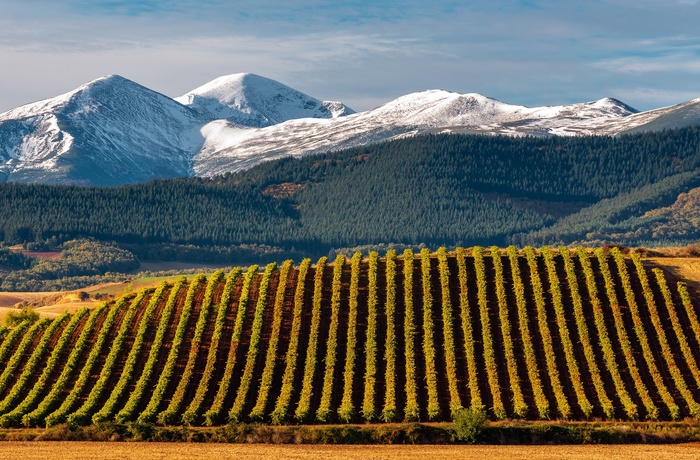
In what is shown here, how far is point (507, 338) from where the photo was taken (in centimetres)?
9819

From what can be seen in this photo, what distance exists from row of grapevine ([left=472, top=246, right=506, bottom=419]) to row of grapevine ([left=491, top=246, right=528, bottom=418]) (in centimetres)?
105

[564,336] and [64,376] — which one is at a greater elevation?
[564,336]

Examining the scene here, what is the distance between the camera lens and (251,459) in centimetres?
7162

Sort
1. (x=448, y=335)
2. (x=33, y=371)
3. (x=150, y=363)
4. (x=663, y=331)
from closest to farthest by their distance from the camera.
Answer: (x=150, y=363)
(x=663, y=331)
(x=448, y=335)
(x=33, y=371)

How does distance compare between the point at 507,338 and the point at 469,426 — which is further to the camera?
the point at 507,338

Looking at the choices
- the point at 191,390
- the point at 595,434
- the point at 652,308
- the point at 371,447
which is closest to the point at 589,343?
the point at 652,308

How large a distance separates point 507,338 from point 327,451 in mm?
27825

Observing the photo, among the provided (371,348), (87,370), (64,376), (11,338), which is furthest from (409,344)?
(11,338)

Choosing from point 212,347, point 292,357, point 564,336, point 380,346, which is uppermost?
point 564,336

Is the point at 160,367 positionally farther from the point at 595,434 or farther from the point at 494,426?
the point at 595,434

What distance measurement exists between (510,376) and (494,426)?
39.9ft

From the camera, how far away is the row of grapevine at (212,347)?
87581 mm

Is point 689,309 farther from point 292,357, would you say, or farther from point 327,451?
point 327,451

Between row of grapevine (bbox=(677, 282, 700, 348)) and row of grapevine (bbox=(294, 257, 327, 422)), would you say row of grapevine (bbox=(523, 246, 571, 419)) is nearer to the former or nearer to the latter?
row of grapevine (bbox=(677, 282, 700, 348))
